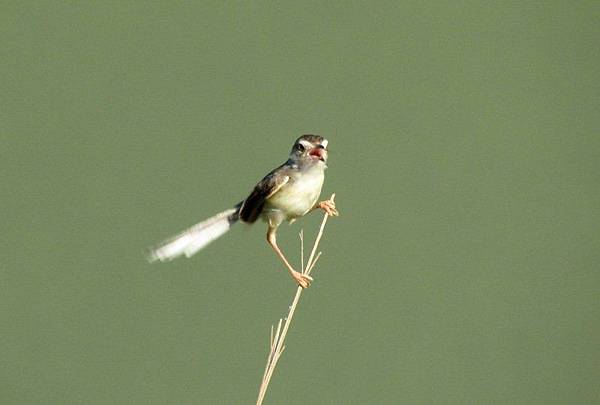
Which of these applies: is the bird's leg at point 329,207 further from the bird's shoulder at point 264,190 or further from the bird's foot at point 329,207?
the bird's shoulder at point 264,190

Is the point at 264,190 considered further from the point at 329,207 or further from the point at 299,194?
the point at 329,207

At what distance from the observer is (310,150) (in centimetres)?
395

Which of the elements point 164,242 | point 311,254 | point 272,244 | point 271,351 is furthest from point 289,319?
point 272,244

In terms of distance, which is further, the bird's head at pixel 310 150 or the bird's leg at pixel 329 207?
the bird's leg at pixel 329 207

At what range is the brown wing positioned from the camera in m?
4.09

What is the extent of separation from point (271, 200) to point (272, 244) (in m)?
0.34

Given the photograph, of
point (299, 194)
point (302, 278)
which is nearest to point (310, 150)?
point (299, 194)

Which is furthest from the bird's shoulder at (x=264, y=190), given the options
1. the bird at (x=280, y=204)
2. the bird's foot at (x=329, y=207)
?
the bird's foot at (x=329, y=207)

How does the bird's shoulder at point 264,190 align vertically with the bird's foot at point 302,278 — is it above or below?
above

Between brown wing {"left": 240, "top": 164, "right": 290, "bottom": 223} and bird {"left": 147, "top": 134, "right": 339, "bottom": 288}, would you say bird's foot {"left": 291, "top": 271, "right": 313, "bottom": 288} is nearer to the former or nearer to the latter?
bird {"left": 147, "top": 134, "right": 339, "bottom": 288}

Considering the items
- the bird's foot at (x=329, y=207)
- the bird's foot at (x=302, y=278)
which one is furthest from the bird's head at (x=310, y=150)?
the bird's foot at (x=302, y=278)

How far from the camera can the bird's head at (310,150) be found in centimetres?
390

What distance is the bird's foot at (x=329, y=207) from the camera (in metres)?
4.18

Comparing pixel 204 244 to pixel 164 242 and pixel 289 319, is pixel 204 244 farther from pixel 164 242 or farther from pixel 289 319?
pixel 289 319
